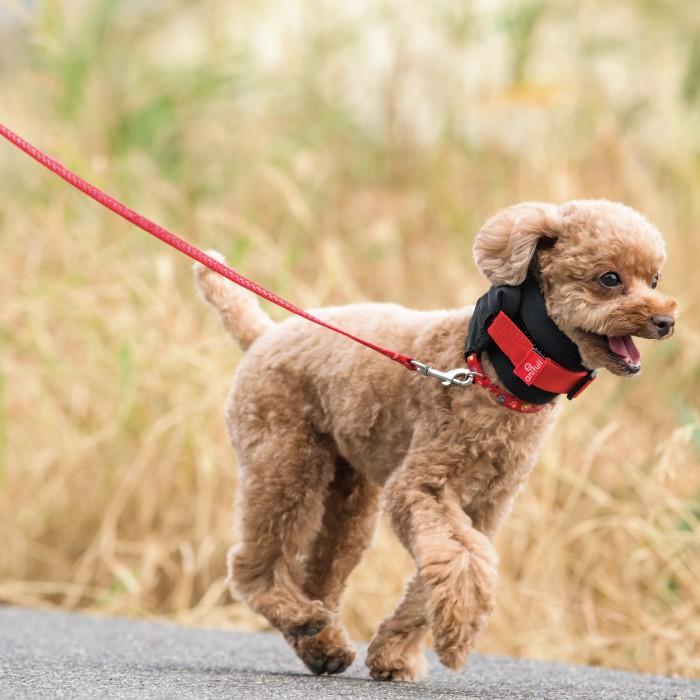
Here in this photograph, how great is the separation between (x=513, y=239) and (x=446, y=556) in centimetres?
80

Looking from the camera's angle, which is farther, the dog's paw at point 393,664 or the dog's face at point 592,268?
the dog's paw at point 393,664

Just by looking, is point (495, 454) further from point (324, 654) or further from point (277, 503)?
point (324, 654)

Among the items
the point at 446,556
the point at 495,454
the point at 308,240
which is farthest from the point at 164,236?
the point at 308,240

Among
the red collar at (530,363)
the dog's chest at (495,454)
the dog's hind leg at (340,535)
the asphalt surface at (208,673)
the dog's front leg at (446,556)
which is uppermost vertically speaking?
the red collar at (530,363)

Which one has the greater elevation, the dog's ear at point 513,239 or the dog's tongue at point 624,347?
the dog's ear at point 513,239

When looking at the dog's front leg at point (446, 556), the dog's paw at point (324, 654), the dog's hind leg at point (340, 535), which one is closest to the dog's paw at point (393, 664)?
the dog's paw at point (324, 654)

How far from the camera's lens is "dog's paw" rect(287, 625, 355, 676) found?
13.3ft

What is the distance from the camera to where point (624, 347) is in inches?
135

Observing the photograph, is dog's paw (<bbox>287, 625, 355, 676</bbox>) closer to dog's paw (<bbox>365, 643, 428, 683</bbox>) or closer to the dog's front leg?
dog's paw (<bbox>365, 643, 428, 683</bbox>)

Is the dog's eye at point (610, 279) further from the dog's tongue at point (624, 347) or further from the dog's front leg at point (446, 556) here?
the dog's front leg at point (446, 556)

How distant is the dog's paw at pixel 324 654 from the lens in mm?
4051

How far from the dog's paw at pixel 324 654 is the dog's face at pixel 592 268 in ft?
3.85

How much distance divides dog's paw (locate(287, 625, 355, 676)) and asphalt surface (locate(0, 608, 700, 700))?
0.04m

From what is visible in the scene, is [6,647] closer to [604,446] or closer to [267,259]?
[604,446]
